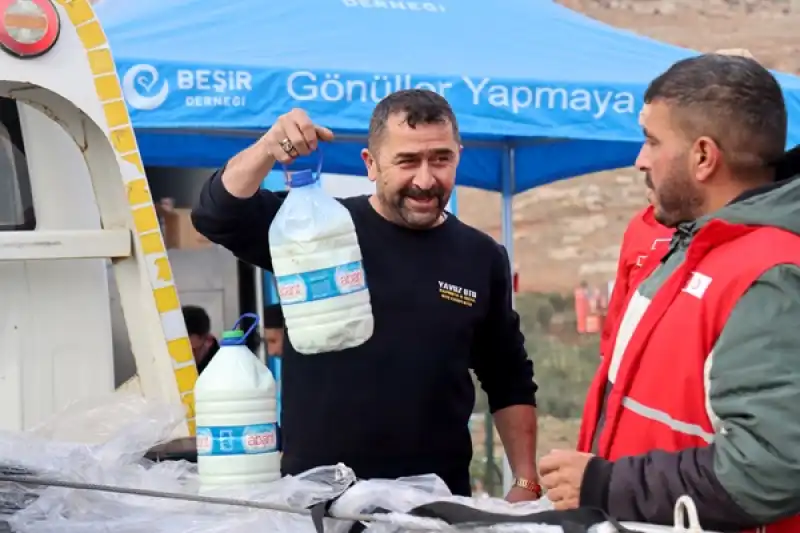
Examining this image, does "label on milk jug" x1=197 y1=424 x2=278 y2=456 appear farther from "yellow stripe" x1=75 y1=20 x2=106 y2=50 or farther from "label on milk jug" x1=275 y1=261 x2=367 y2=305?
"yellow stripe" x1=75 y1=20 x2=106 y2=50

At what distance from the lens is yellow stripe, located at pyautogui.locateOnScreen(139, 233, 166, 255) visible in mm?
2840

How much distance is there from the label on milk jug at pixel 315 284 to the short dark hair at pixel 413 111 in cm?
51

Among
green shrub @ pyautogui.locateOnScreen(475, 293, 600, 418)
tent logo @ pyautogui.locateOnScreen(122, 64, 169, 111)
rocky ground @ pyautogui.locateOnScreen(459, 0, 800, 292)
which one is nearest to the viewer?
tent logo @ pyautogui.locateOnScreen(122, 64, 169, 111)

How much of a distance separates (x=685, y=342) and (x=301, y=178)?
1081mm

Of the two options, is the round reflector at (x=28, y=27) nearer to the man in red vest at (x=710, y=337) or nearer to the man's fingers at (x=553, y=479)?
the man in red vest at (x=710, y=337)

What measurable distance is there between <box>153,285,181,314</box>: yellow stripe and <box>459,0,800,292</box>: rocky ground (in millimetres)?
12907

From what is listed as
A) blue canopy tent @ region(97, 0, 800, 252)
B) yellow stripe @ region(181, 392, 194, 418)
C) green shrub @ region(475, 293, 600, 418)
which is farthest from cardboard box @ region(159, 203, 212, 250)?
yellow stripe @ region(181, 392, 194, 418)

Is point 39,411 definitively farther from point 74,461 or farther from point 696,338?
point 696,338

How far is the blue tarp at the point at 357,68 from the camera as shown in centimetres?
454

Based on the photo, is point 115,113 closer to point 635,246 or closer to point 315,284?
point 315,284

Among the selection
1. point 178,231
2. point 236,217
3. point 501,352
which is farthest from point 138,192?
point 178,231

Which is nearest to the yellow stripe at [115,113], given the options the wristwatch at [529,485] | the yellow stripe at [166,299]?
the yellow stripe at [166,299]

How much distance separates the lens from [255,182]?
2662 mm

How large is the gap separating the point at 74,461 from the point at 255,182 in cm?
80
